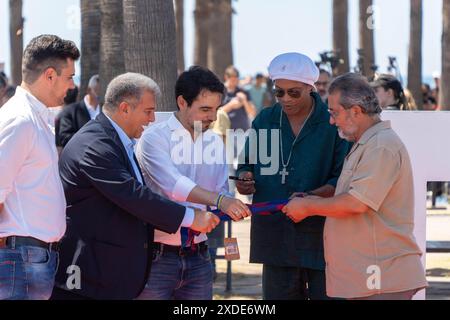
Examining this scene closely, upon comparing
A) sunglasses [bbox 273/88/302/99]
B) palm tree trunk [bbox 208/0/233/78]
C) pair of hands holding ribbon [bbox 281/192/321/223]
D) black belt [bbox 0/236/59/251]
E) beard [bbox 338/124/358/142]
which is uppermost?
palm tree trunk [bbox 208/0/233/78]

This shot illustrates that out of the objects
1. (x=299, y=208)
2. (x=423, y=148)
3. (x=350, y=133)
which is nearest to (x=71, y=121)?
(x=423, y=148)

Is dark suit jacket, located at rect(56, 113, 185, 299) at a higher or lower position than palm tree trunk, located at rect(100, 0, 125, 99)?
lower

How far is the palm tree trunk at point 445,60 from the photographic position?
18109 millimetres

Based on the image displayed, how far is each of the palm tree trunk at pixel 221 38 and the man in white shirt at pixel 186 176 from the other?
59.8ft

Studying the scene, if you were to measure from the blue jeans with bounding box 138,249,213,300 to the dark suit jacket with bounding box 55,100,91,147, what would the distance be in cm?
534

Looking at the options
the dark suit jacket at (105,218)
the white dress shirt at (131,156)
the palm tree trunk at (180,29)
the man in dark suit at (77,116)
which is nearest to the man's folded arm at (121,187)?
the dark suit jacket at (105,218)

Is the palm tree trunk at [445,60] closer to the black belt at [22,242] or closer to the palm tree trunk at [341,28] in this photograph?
the palm tree trunk at [341,28]

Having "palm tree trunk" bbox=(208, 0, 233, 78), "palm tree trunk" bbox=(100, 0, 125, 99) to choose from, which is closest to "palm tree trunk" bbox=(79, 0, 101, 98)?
"palm tree trunk" bbox=(100, 0, 125, 99)

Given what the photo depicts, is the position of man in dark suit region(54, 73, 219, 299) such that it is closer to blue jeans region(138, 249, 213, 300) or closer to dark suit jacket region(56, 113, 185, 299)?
dark suit jacket region(56, 113, 185, 299)

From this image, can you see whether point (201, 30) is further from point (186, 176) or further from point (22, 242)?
point (22, 242)

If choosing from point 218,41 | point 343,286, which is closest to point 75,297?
Result: point 343,286

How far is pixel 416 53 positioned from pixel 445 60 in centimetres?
211

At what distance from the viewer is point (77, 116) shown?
11.3 m

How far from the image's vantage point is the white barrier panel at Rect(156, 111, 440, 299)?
24.1ft
